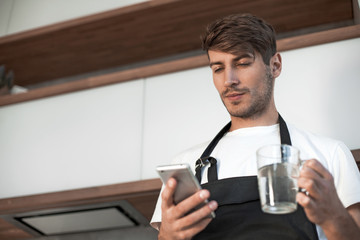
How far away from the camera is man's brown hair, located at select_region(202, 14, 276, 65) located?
4.36ft

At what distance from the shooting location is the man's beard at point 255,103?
1.32 meters

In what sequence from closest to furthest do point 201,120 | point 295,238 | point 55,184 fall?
1. point 295,238
2. point 201,120
3. point 55,184

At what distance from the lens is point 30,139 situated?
2.22 metres

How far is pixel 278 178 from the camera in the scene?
86 cm

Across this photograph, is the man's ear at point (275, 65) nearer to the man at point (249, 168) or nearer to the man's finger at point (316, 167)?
the man at point (249, 168)

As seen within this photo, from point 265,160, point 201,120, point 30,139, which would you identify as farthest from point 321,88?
point 30,139

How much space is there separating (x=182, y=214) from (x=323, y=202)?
270 mm

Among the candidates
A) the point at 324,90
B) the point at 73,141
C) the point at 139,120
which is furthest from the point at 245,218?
the point at 73,141

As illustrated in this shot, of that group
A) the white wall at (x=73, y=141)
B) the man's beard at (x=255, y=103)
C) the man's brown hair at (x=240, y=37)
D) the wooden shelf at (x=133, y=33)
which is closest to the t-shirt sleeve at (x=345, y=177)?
the man's beard at (x=255, y=103)

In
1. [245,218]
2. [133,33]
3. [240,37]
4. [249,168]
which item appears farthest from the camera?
[133,33]

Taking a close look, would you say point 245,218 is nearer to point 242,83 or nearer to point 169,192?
point 169,192

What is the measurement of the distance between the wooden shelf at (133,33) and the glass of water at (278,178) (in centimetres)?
169

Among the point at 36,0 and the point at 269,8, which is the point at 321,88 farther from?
the point at 36,0

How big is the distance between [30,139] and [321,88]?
4.15 ft
